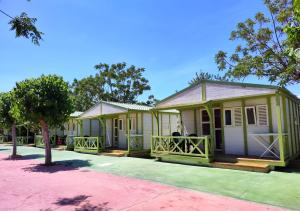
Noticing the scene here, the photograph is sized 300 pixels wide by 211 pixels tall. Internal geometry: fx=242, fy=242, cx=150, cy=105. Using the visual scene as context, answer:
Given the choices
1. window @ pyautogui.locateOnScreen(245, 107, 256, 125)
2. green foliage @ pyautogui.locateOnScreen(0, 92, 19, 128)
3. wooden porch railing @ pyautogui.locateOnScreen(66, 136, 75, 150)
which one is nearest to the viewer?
window @ pyautogui.locateOnScreen(245, 107, 256, 125)

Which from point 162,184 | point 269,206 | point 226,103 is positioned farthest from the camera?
point 226,103

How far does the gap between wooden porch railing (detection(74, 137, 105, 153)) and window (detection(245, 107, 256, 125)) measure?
1002cm

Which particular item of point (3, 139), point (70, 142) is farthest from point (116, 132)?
point (3, 139)

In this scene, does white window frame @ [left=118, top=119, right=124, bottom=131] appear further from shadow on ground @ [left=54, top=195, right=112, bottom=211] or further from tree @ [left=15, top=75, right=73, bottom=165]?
shadow on ground @ [left=54, top=195, right=112, bottom=211]

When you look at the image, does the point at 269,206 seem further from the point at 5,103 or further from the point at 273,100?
the point at 5,103

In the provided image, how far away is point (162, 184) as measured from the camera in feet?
24.5

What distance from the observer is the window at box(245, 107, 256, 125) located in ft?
34.9

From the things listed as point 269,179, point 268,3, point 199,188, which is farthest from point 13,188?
point 268,3

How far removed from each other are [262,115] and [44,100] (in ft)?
32.9

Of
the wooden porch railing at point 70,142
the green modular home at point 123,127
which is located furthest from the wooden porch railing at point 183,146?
the wooden porch railing at point 70,142

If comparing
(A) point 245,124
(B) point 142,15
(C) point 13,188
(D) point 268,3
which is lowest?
(C) point 13,188

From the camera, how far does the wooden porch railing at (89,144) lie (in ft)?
55.4

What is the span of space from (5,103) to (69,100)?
6307mm

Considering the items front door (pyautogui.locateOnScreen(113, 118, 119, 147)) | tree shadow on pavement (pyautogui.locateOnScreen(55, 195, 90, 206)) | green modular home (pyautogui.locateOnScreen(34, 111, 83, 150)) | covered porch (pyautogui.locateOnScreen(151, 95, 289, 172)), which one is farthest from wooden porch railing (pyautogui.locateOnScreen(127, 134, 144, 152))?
tree shadow on pavement (pyautogui.locateOnScreen(55, 195, 90, 206))
